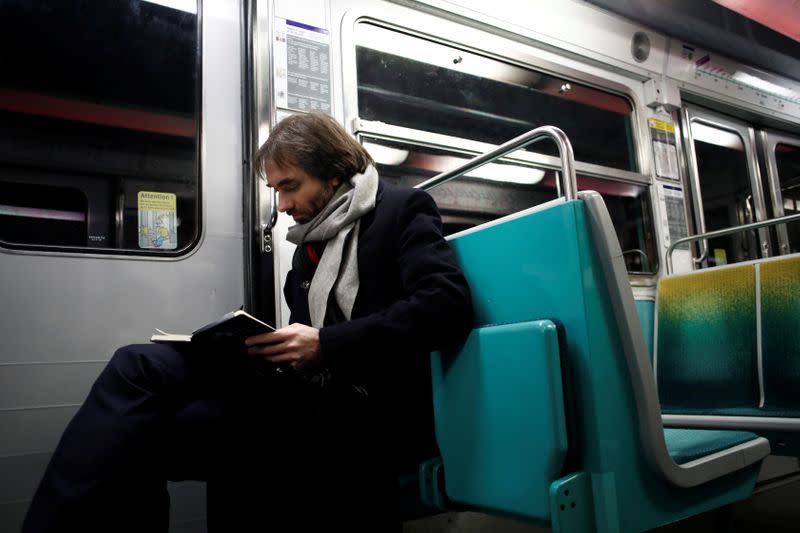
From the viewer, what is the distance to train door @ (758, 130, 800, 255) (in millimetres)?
4762

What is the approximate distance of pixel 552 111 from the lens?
3.62 m

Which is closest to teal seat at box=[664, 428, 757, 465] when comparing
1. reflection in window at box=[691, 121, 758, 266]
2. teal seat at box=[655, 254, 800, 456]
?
teal seat at box=[655, 254, 800, 456]

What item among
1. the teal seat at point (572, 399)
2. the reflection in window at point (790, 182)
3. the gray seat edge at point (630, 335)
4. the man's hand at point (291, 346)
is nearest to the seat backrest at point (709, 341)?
the teal seat at point (572, 399)

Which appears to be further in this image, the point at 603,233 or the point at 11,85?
the point at 11,85

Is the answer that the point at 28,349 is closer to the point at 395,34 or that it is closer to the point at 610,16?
the point at 395,34

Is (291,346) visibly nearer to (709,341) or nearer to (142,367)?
(142,367)

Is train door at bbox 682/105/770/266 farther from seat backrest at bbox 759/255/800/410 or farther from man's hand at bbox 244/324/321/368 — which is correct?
man's hand at bbox 244/324/321/368

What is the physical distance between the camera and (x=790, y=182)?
5016 millimetres

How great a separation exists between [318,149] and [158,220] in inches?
30.9

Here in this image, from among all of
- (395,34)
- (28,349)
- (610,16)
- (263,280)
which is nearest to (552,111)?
(610,16)

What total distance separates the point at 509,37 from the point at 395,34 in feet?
2.62

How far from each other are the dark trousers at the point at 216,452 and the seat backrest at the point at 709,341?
5.27ft

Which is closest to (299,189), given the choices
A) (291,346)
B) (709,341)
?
(291,346)

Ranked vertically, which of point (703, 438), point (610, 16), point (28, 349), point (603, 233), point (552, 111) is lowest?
point (703, 438)
